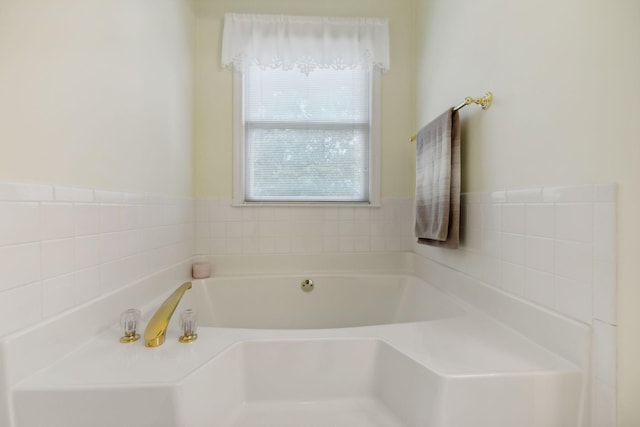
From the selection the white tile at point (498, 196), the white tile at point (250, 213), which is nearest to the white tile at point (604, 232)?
the white tile at point (498, 196)

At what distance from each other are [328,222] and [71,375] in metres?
1.46

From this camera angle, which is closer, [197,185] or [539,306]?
[539,306]

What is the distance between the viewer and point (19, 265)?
72 cm

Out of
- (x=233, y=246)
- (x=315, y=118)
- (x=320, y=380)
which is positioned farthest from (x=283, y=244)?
(x=320, y=380)

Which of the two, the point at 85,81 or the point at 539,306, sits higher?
the point at 85,81

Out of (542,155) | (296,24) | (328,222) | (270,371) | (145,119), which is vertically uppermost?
(296,24)

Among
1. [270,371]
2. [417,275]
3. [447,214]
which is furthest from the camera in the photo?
[417,275]

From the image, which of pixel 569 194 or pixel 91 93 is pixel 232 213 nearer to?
pixel 91 93

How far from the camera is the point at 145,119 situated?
4.34 feet

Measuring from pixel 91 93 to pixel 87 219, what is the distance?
0.41 m

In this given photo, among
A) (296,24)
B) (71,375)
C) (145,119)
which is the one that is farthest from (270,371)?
(296,24)

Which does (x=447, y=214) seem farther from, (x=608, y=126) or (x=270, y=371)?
(x=270, y=371)

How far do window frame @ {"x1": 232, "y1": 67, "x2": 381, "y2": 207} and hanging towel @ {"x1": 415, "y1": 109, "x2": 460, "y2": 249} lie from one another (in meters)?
0.48

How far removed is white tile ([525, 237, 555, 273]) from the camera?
0.87 m
